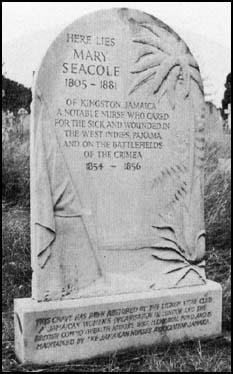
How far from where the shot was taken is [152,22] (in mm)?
4512

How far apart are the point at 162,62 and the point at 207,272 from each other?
2221 millimetres

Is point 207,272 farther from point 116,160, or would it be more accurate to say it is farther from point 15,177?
point 15,177

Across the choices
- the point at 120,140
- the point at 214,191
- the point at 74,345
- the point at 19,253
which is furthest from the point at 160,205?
the point at 214,191

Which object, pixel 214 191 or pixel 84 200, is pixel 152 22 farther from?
pixel 214 191

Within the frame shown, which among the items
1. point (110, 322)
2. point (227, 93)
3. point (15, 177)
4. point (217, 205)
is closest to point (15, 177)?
point (15, 177)

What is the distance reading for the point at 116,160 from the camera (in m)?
4.39

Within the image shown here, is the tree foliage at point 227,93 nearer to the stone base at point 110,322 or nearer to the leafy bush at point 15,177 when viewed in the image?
the leafy bush at point 15,177

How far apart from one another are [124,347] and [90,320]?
327 mm

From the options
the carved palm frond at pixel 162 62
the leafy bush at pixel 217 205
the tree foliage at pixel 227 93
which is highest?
the tree foliage at pixel 227 93

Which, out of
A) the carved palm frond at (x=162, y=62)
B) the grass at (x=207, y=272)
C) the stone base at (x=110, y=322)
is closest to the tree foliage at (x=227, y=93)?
the grass at (x=207, y=272)

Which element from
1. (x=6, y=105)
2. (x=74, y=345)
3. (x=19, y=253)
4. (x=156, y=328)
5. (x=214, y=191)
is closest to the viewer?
(x=74, y=345)

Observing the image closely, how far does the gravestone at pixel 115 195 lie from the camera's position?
414 cm

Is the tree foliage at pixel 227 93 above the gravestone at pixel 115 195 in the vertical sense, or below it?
above

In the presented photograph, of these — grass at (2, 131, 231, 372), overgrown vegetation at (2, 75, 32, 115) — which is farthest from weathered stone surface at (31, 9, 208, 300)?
overgrown vegetation at (2, 75, 32, 115)
